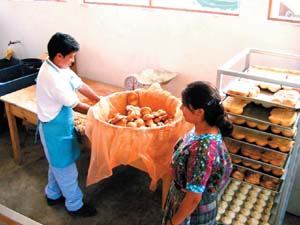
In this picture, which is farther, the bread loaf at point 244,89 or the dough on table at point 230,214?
the dough on table at point 230,214

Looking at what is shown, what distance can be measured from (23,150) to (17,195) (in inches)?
28.5

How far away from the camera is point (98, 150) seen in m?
2.10

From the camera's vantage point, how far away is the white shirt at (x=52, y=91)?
210cm

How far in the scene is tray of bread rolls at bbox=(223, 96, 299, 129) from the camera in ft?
5.33

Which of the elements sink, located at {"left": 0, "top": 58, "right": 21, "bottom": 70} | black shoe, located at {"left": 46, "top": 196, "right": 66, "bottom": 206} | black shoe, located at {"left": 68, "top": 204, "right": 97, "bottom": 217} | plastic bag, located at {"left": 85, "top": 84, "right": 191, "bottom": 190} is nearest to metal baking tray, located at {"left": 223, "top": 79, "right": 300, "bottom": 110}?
plastic bag, located at {"left": 85, "top": 84, "right": 191, "bottom": 190}

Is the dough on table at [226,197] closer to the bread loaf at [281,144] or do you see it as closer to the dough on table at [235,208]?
the dough on table at [235,208]

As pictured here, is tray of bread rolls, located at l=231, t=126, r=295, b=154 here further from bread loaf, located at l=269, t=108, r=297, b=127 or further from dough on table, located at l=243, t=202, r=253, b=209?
dough on table, located at l=243, t=202, r=253, b=209

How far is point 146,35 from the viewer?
3.00m

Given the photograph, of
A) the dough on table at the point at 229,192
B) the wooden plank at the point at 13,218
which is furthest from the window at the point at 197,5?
the wooden plank at the point at 13,218

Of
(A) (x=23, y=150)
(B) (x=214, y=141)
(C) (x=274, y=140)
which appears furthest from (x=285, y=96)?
(A) (x=23, y=150)

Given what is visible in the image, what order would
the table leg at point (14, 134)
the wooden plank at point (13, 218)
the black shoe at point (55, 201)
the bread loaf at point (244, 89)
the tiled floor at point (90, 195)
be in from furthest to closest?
the table leg at point (14, 134)
the black shoe at point (55, 201)
the tiled floor at point (90, 195)
the bread loaf at point (244, 89)
the wooden plank at point (13, 218)

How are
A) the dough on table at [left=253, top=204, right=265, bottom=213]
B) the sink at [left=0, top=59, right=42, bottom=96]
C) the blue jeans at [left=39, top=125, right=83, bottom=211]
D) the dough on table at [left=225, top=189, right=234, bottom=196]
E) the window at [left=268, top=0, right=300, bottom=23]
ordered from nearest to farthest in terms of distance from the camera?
the dough on table at [left=253, top=204, right=265, bottom=213]
the dough on table at [left=225, top=189, right=234, bottom=196]
the window at [left=268, top=0, right=300, bottom=23]
the blue jeans at [left=39, top=125, right=83, bottom=211]
the sink at [left=0, top=59, right=42, bottom=96]

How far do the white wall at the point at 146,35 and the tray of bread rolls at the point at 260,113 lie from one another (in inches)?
31.6

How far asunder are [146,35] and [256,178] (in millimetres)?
1679
